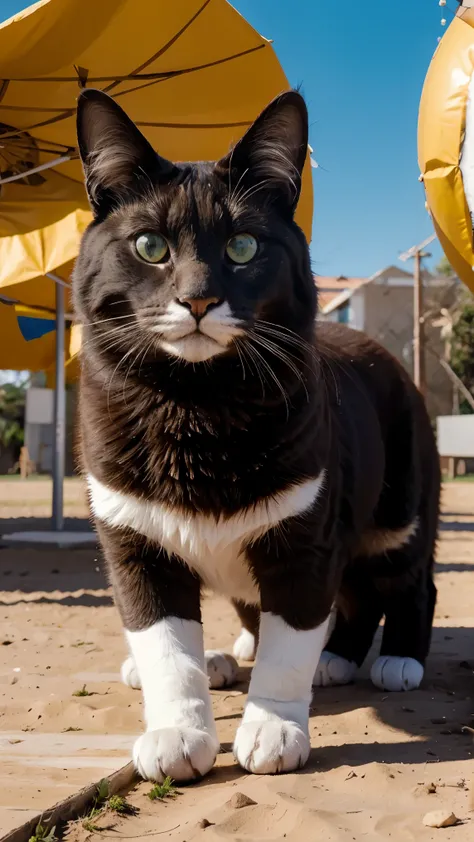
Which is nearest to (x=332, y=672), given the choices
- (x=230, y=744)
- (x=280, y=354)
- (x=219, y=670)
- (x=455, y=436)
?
(x=219, y=670)

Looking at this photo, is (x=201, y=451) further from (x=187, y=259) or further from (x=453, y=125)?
(x=453, y=125)

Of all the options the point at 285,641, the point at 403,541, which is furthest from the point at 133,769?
the point at 403,541

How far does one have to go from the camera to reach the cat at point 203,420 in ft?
6.34

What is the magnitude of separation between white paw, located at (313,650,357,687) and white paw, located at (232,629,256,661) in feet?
1.11

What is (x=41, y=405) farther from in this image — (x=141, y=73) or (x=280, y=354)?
(x=280, y=354)

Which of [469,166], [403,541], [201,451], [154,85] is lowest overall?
[403,541]

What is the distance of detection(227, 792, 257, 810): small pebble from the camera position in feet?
5.46

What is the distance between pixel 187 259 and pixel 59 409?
228 inches

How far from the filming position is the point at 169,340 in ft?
6.22

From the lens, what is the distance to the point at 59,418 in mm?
7461

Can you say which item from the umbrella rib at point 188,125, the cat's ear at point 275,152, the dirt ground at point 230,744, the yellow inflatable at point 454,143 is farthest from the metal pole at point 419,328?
the cat's ear at point 275,152

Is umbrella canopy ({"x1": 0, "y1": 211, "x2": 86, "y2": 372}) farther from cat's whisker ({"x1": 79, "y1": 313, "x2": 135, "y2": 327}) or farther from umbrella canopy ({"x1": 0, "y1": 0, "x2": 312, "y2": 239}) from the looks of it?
cat's whisker ({"x1": 79, "y1": 313, "x2": 135, "y2": 327})

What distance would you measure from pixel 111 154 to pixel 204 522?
0.95 metres

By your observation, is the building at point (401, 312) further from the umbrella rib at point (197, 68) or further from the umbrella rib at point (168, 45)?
the umbrella rib at point (168, 45)
